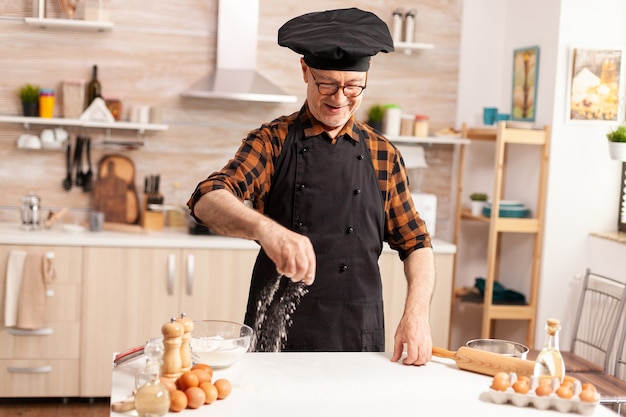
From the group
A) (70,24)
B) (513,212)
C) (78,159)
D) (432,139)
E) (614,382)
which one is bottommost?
(614,382)

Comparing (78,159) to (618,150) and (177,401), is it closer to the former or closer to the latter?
(618,150)

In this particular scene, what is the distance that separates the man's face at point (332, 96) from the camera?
214 cm

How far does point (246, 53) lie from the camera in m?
4.52

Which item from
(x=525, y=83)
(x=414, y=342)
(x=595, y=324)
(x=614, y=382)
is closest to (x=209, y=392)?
(x=414, y=342)

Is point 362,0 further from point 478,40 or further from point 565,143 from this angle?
point 565,143

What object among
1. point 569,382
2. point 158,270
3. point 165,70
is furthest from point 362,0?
point 569,382

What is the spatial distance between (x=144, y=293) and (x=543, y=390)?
8.97 feet

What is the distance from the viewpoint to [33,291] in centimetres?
406

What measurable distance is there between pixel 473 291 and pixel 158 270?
1.77 metres

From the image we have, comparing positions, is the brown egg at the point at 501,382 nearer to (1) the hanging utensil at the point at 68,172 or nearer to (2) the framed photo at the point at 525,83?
(2) the framed photo at the point at 525,83

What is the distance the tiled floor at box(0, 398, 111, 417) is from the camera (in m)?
4.13

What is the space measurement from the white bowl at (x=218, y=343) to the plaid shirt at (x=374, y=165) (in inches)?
14.9

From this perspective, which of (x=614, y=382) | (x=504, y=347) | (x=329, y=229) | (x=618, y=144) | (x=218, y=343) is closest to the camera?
(x=218, y=343)

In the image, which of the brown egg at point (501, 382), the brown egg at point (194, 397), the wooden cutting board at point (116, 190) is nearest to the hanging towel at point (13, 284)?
the wooden cutting board at point (116, 190)
